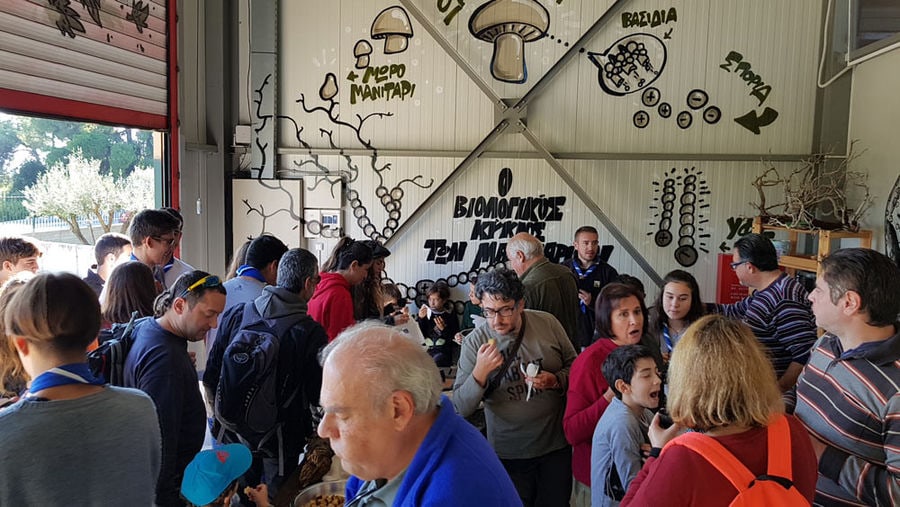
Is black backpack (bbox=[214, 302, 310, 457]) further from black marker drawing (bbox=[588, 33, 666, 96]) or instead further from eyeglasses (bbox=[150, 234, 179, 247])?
black marker drawing (bbox=[588, 33, 666, 96])

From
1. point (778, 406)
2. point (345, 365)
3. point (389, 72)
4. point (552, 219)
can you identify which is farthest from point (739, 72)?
point (345, 365)

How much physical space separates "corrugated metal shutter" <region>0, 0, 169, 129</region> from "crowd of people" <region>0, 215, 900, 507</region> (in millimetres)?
Answer: 1302

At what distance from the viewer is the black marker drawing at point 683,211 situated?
6.80 meters

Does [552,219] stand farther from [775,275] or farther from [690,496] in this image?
[690,496]

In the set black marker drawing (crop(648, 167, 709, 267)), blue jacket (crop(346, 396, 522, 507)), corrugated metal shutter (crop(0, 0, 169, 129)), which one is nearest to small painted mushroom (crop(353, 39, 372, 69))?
corrugated metal shutter (crop(0, 0, 169, 129))

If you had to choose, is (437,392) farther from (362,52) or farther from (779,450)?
(362,52)

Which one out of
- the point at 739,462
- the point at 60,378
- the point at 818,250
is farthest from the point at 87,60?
the point at 818,250

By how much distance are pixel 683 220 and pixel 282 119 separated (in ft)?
15.3

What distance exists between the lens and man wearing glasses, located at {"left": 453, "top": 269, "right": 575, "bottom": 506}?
2865 millimetres

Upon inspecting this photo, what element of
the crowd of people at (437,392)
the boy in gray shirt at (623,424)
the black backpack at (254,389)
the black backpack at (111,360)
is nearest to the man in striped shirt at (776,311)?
the crowd of people at (437,392)

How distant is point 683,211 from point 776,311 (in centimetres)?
363

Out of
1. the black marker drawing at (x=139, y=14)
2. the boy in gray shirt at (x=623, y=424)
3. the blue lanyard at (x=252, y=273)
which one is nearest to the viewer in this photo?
the boy in gray shirt at (x=623, y=424)

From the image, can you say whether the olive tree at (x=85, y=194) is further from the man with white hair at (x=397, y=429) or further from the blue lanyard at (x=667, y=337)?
the blue lanyard at (x=667, y=337)

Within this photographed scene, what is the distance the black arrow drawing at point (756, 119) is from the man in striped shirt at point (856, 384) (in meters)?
5.15
